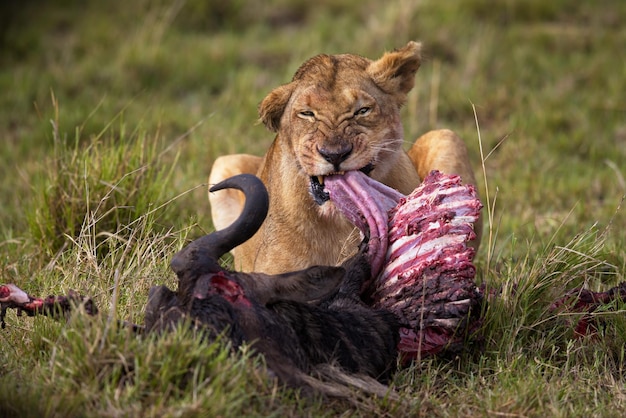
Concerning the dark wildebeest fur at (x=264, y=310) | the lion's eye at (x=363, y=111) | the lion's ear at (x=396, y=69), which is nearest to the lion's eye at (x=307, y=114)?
the lion's eye at (x=363, y=111)

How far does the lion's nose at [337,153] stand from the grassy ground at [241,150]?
0.54 m

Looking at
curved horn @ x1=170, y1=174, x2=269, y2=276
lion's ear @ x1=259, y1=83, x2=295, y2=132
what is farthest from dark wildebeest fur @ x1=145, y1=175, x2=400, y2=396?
lion's ear @ x1=259, y1=83, x2=295, y2=132

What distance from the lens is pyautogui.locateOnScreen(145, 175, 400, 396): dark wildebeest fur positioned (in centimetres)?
333

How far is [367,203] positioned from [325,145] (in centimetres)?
30

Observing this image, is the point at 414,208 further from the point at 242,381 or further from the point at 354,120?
the point at 242,381

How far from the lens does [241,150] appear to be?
717 cm

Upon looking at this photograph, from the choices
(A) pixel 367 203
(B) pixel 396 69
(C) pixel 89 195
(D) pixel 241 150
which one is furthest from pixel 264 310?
(D) pixel 241 150

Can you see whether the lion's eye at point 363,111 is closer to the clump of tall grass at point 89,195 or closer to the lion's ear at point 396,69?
the lion's ear at point 396,69

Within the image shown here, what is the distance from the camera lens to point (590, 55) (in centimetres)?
924

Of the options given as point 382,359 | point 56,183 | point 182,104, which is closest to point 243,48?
point 182,104

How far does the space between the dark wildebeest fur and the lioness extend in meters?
0.72

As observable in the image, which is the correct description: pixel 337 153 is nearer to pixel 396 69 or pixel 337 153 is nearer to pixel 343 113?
pixel 343 113

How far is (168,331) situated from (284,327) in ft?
1.26

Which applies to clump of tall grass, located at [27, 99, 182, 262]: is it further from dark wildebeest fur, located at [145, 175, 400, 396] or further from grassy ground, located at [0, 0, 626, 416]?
dark wildebeest fur, located at [145, 175, 400, 396]
